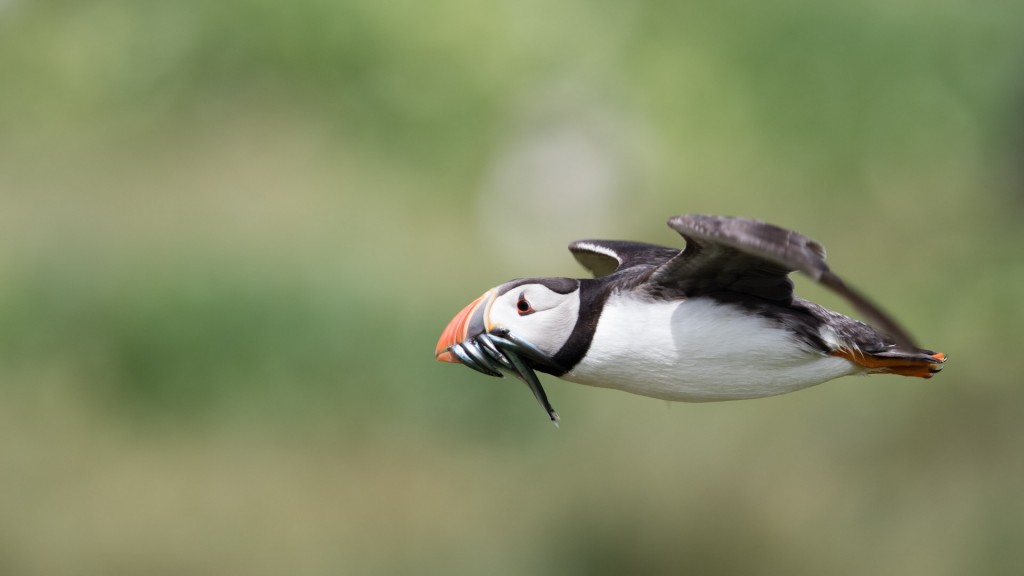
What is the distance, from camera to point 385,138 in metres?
9.77

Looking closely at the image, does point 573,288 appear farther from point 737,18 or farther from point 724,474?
point 737,18

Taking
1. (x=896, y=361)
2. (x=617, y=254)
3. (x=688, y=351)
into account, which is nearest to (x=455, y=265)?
(x=617, y=254)

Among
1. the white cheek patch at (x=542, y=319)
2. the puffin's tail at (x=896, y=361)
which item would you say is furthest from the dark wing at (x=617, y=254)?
the puffin's tail at (x=896, y=361)

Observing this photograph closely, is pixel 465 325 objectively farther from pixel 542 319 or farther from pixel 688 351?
pixel 688 351

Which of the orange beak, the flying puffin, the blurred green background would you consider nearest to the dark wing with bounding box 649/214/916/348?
the flying puffin

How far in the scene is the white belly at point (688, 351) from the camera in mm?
3074

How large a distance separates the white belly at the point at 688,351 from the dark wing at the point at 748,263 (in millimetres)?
70

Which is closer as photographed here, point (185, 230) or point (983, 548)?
point (983, 548)

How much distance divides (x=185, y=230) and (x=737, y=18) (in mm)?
4225

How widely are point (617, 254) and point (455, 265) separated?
13.8 feet

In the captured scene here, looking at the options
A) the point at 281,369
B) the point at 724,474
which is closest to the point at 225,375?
the point at 281,369

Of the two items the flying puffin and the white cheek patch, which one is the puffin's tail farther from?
the white cheek patch

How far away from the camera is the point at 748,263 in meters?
3.03

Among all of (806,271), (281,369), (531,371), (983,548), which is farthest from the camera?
(281,369)
